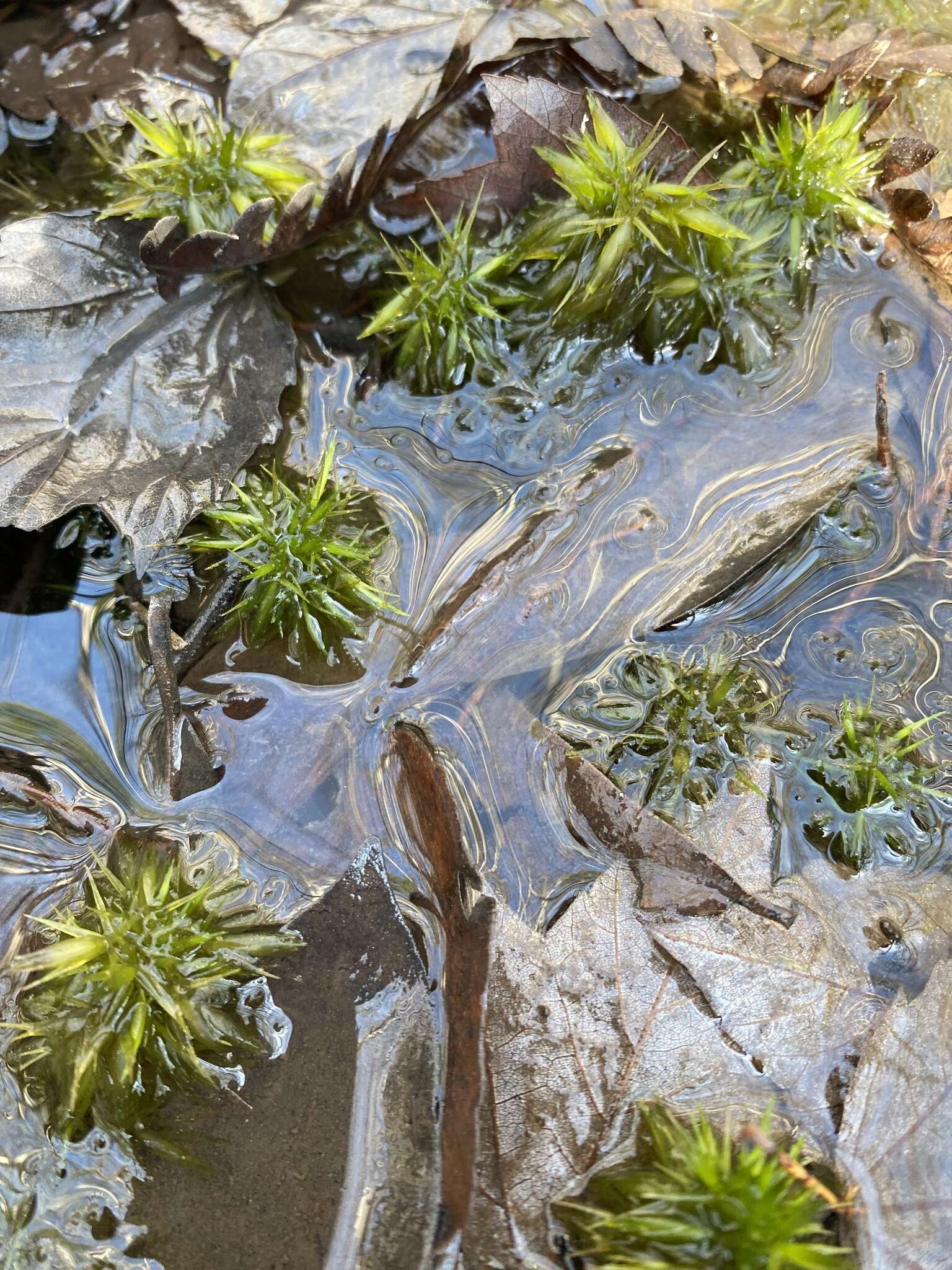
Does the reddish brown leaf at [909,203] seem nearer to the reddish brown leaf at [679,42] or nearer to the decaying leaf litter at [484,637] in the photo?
the decaying leaf litter at [484,637]

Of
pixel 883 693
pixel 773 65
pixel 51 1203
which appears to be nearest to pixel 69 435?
pixel 51 1203

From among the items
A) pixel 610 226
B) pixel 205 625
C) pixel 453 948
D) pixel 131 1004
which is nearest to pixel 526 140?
pixel 610 226

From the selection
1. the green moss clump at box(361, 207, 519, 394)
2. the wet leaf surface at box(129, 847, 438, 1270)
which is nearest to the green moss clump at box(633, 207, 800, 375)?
the green moss clump at box(361, 207, 519, 394)

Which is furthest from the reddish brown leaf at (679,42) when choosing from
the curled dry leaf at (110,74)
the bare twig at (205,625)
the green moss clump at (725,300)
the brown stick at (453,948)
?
the brown stick at (453,948)

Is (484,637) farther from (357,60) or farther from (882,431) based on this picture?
(357,60)

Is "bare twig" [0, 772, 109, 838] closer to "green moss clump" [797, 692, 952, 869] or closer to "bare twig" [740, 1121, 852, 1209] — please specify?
"bare twig" [740, 1121, 852, 1209]

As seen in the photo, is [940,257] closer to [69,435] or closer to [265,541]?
[265,541]
